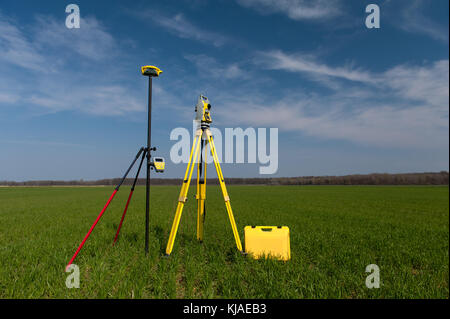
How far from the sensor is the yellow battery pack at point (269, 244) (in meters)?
4.87

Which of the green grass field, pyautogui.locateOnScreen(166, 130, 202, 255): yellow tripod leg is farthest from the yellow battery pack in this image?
pyautogui.locateOnScreen(166, 130, 202, 255): yellow tripod leg

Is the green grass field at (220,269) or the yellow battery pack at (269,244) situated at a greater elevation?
the yellow battery pack at (269,244)

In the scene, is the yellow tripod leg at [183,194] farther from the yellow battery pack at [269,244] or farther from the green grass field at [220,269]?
the yellow battery pack at [269,244]

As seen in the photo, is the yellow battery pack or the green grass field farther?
the yellow battery pack

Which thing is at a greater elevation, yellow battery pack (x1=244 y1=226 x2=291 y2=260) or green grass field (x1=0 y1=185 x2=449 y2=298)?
yellow battery pack (x1=244 y1=226 x2=291 y2=260)

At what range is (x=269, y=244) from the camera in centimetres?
492

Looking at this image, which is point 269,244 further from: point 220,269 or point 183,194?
point 183,194

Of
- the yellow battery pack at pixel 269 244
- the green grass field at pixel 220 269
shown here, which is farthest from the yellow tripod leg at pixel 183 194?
the yellow battery pack at pixel 269 244

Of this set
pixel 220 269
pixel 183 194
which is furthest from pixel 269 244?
pixel 183 194

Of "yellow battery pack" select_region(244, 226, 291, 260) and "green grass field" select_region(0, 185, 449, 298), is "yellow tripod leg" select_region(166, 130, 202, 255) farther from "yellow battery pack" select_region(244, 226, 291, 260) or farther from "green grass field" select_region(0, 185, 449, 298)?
"yellow battery pack" select_region(244, 226, 291, 260)

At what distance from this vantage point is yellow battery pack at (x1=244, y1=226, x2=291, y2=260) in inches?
192
